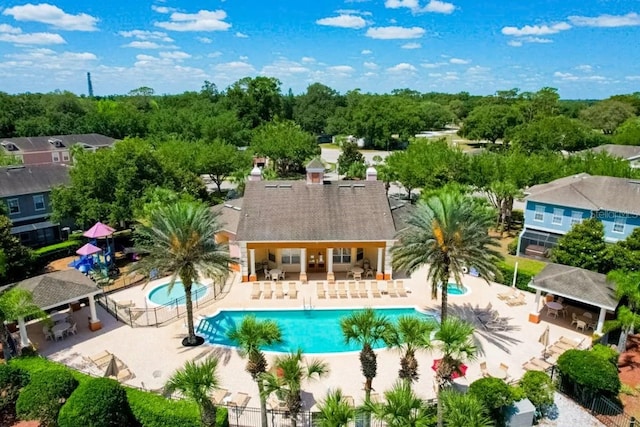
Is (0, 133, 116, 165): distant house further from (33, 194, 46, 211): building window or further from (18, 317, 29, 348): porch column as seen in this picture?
(18, 317, 29, 348): porch column

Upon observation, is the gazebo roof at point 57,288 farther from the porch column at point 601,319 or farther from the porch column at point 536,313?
the porch column at point 601,319

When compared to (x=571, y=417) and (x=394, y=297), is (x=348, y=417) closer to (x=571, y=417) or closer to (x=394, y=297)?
(x=571, y=417)

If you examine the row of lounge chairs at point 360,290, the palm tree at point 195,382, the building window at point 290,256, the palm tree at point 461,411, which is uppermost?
the palm tree at point 195,382

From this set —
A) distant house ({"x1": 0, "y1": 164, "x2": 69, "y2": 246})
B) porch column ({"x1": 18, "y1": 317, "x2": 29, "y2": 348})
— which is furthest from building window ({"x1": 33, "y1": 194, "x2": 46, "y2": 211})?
porch column ({"x1": 18, "y1": 317, "x2": 29, "y2": 348})

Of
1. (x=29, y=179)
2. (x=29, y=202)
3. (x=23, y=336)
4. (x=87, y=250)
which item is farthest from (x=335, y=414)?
(x=29, y=179)

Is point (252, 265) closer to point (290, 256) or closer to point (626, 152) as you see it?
point (290, 256)

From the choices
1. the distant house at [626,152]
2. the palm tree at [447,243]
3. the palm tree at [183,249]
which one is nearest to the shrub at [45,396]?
the palm tree at [183,249]

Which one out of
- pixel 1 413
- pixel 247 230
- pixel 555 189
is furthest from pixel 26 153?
pixel 555 189
